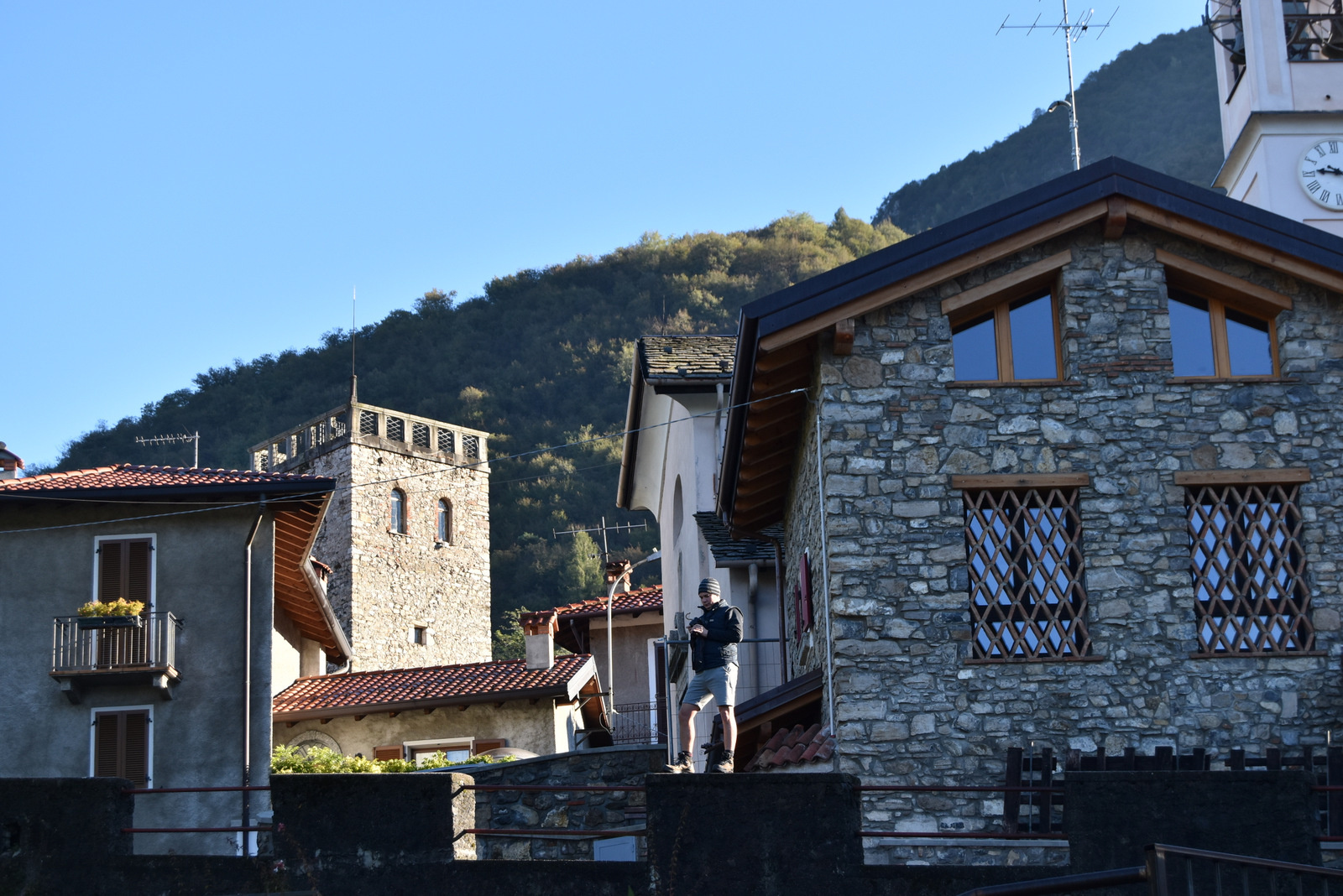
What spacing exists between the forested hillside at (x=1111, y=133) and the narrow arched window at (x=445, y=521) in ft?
105

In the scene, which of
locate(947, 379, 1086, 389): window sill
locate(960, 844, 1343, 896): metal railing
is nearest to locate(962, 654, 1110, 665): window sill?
locate(947, 379, 1086, 389): window sill

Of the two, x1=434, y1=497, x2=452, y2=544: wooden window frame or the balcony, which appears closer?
the balcony

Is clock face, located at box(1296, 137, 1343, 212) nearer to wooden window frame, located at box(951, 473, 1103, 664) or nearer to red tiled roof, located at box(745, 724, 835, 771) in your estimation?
wooden window frame, located at box(951, 473, 1103, 664)

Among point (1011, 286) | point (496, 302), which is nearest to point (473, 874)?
point (1011, 286)

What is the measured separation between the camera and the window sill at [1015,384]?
43.6 ft

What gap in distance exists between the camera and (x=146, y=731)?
20750mm

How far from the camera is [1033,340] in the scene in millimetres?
13625

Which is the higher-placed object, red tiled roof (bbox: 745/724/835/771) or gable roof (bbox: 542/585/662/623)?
gable roof (bbox: 542/585/662/623)

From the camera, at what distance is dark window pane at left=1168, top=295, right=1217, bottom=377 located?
44.5ft

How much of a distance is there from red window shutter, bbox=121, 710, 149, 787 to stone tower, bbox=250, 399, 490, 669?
25.1 metres

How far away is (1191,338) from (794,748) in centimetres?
498

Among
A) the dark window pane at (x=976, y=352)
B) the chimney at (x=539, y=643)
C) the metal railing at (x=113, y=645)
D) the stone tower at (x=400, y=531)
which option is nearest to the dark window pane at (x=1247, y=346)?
the dark window pane at (x=976, y=352)

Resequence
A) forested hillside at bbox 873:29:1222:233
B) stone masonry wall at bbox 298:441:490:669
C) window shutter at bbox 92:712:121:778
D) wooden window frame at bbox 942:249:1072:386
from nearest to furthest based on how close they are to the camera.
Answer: wooden window frame at bbox 942:249:1072:386 < window shutter at bbox 92:712:121:778 < stone masonry wall at bbox 298:441:490:669 < forested hillside at bbox 873:29:1222:233

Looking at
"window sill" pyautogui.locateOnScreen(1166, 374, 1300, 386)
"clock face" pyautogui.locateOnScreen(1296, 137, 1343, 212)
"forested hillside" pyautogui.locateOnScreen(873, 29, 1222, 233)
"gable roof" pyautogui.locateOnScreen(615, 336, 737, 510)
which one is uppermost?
"forested hillside" pyautogui.locateOnScreen(873, 29, 1222, 233)
